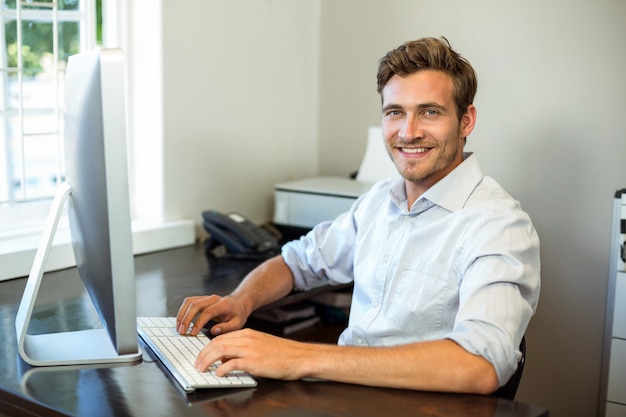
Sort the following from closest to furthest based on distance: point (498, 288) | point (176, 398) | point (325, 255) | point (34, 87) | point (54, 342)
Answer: point (176, 398) → point (498, 288) → point (54, 342) → point (325, 255) → point (34, 87)

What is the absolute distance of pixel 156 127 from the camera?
8.14ft

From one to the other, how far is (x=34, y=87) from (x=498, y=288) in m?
1.55

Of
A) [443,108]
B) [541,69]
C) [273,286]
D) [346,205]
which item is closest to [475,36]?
[541,69]

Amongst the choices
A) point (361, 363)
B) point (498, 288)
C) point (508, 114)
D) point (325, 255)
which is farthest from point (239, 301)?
point (508, 114)

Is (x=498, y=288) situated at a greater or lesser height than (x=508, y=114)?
lesser

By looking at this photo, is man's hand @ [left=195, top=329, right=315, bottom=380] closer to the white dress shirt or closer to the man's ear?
the white dress shirt

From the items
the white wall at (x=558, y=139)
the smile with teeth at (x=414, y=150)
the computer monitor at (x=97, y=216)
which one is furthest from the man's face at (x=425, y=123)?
the white wall at (x=558, y=139)

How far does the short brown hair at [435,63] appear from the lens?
5.50 ft

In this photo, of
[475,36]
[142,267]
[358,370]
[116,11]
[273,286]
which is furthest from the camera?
[475,36]

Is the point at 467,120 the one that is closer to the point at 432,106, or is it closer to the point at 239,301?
the point at 432,106

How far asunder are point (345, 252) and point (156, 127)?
85 cm

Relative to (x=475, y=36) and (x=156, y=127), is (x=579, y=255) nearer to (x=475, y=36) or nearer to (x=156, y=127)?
(x=475, y=36)

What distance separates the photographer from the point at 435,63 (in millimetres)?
1676

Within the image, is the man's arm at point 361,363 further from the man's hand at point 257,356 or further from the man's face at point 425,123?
the man's face at point 425,123
